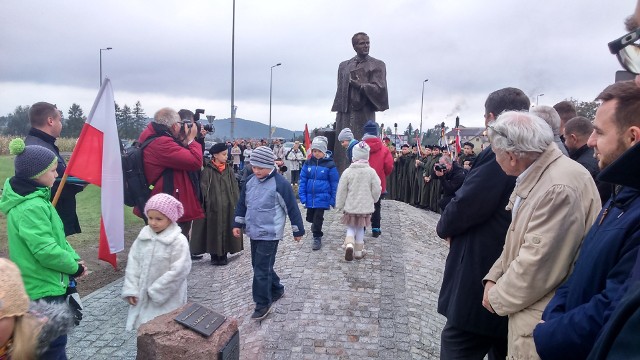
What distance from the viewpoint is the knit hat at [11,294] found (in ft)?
5.33

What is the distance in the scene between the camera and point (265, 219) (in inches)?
A: 187

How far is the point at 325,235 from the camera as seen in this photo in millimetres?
7113

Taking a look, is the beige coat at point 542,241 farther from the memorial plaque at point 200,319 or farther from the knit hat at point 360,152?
the knit hat at point 360,152

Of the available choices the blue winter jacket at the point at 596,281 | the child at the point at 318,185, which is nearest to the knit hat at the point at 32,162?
the blue winter jacket at the point at 596,281

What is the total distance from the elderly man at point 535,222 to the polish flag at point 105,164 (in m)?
3.10

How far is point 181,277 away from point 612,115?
319cm

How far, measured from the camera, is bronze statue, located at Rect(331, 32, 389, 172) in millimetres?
8789

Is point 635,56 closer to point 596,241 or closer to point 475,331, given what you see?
point 596,241

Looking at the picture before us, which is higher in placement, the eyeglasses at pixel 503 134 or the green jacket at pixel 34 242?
the eyeglasses at pixel 503 134

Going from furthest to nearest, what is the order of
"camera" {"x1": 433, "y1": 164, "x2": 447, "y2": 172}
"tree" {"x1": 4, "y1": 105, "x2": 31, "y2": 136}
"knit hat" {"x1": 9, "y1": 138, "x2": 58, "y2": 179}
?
1. "tree" {"x1": 4, "y1": 105, "x2": 31, "y2": 136}
2. "camera" {"x1": 433, "y1": 164, "x2": 447, "y2": 172}
3. "knit hat" {"x1": 9, "y1": 138, "x2": 58, "y2": 179}

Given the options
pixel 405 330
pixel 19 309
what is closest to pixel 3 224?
pixel 405 330

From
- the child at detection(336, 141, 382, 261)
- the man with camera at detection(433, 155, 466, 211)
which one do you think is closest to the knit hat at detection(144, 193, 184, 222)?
the man with camera at detection(433, 155, 466, 211)

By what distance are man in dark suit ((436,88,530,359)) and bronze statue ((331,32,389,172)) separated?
6096 mm

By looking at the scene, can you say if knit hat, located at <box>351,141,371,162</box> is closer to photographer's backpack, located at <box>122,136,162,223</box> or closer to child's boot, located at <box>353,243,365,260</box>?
child's boot, located at <box>353,243,365,260</box>
